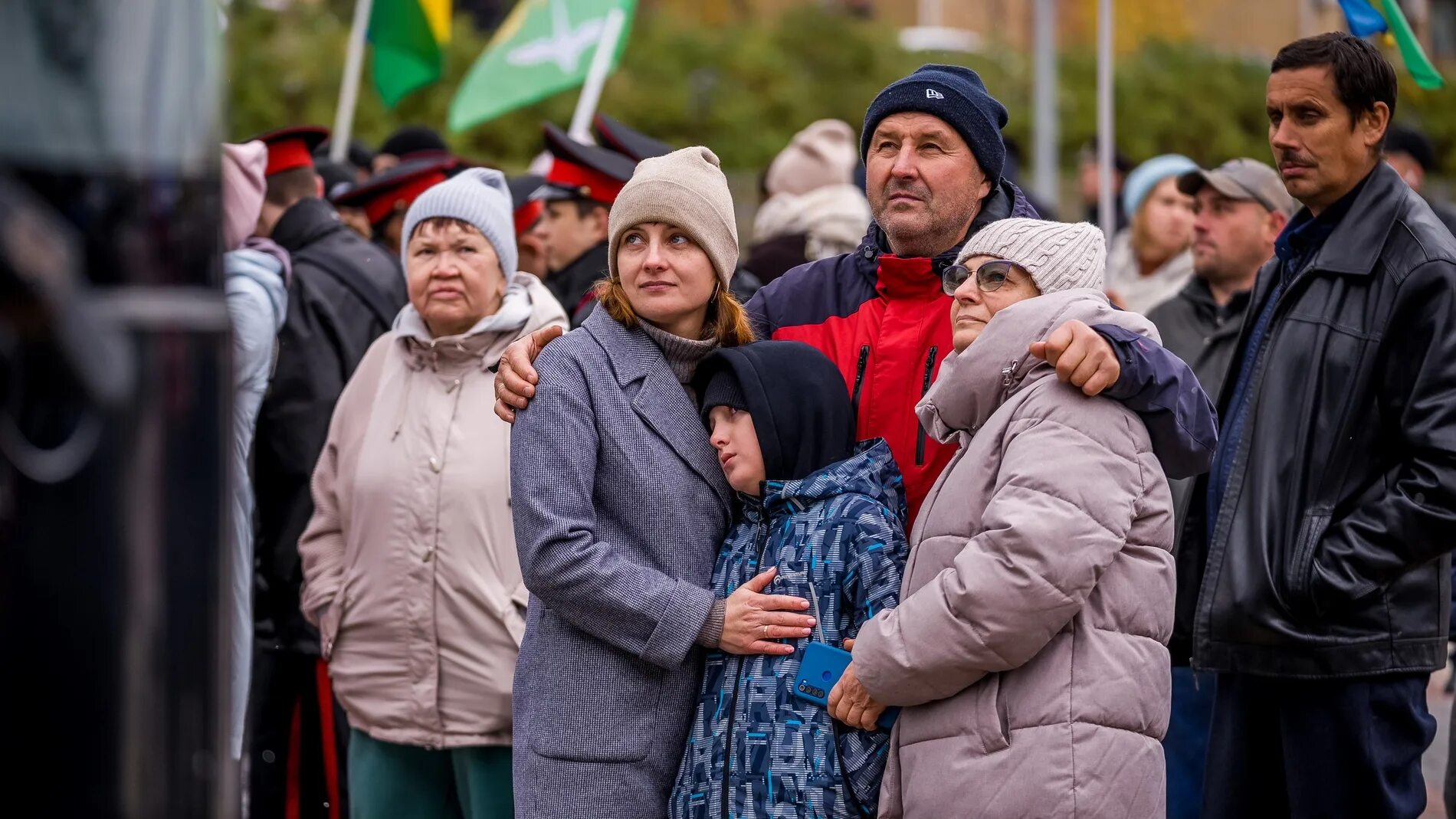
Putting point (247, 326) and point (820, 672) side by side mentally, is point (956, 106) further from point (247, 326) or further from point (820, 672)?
point (247, 326)

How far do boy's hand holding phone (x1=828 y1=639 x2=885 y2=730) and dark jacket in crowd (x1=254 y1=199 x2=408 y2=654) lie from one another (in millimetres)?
2642

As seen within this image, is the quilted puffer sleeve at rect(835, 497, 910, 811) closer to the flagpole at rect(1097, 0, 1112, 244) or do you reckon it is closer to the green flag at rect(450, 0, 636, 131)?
the flagpole at rect(1097, 0, 1112, 244)

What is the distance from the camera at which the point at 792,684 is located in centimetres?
320

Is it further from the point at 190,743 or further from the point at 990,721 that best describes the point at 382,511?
the point at 190,743

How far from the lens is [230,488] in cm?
180

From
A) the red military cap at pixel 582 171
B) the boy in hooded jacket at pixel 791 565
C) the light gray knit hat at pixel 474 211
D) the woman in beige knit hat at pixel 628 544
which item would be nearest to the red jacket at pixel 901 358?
the boy in hooded jacket at pixel 791 565

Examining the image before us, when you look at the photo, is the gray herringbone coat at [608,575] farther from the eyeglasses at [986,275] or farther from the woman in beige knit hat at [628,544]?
the eyeglasses at [986,275]

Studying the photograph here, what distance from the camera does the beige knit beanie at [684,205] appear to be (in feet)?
11.7

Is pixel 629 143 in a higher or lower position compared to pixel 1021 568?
higher

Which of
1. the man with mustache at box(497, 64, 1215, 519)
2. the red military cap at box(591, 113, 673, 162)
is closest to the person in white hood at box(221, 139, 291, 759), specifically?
the red military cap at box(591, 113, 673, 162)

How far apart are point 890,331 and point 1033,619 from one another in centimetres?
96

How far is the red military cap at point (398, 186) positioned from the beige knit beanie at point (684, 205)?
289cm

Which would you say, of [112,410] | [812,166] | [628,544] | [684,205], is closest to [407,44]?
[812,166]

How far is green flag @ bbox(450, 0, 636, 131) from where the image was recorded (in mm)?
8805
